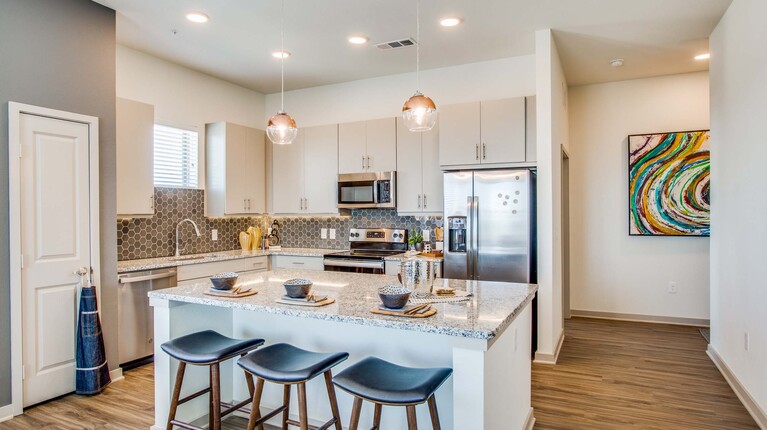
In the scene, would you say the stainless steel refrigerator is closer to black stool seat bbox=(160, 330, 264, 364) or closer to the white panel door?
black stool seat bbox=(160, 330, 264, 364)

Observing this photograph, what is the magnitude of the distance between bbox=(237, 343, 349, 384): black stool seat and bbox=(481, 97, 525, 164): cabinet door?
272 centimetres

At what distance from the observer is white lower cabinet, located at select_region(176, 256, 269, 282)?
421cm

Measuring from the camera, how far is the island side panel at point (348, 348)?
2305 millimetres

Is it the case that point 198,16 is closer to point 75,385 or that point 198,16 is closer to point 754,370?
point 75,385

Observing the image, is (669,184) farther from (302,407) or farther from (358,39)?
(302,407)

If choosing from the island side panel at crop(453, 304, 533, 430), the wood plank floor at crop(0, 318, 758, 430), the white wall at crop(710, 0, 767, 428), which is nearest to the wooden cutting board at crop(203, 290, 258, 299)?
the wood plank floor at crop(0, 318, 758, 430)

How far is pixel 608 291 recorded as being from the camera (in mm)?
5676

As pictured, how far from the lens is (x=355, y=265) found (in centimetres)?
471

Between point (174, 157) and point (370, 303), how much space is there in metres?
3.45

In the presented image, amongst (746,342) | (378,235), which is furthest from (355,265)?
(746,342)

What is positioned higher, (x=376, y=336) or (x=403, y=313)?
(x=403, y=313)

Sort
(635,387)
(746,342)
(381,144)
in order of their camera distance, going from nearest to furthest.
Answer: (746,342)
(635,387)
(381,144)

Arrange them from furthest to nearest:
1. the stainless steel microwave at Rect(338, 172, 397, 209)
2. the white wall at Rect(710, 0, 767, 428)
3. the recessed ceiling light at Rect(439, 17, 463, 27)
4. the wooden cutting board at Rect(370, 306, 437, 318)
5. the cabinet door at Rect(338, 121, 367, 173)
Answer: the cabinet door at Rect(338, 121, 367, 173)
the stainless steel microwave at Rect(338, 172, 397, 209)
the recessed ceiling light at Rect(439, 17, 463, 27)
the white wall at Rect(710, 0, 767, 428)
the wooden cutting board at Rect(370, 306, 437, 318)

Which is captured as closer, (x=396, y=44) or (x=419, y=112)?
(x=419, y=112)
